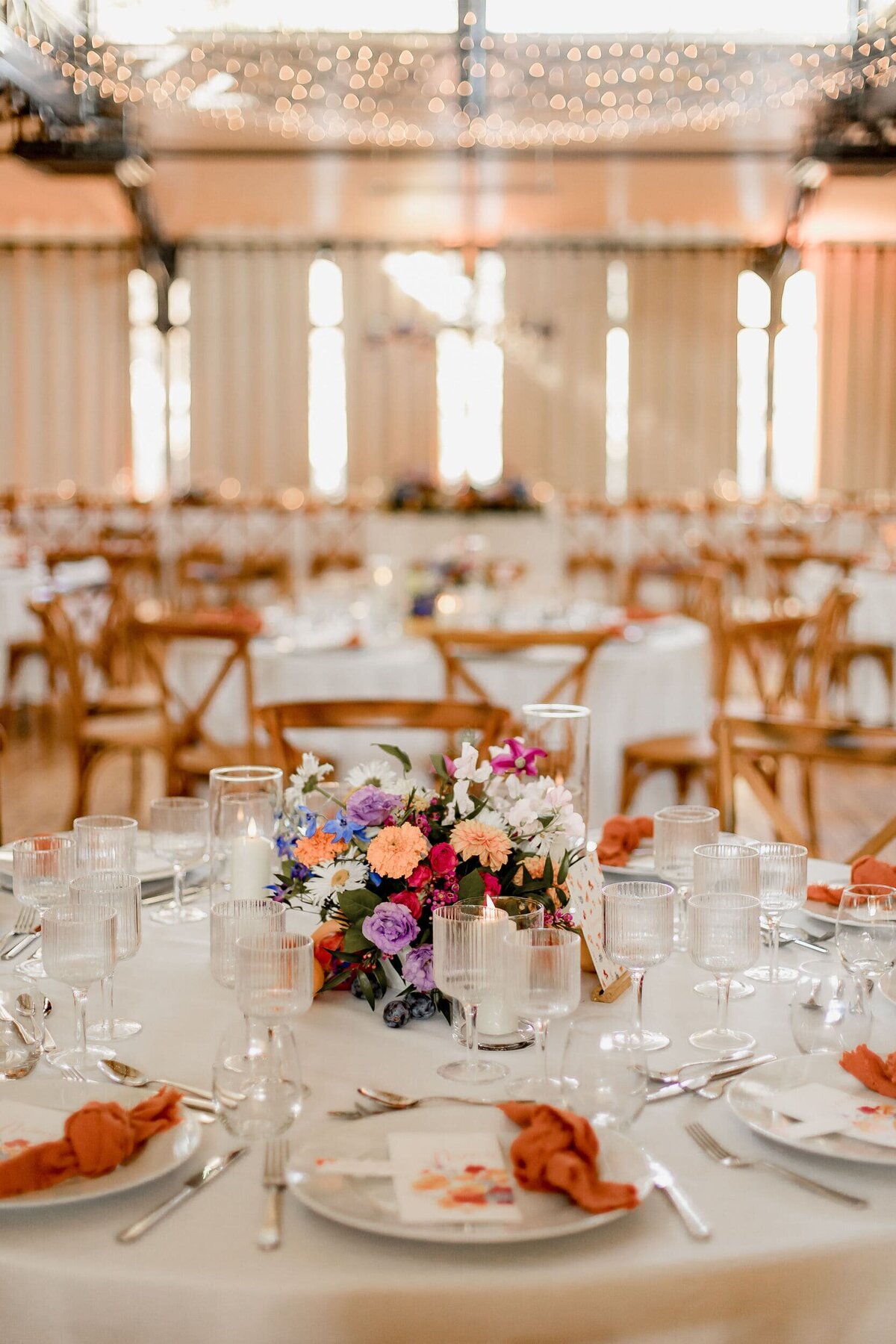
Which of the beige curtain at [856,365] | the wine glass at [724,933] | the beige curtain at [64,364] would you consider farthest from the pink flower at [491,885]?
the beige curtain at [856,365]

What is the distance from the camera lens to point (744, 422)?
1361cm

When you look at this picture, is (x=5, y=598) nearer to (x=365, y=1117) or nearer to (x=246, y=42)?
(x=246, y=42)

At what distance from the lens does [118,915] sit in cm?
147

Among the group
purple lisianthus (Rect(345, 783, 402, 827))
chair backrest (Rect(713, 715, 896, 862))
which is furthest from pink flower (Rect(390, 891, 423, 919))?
chair backrest (Rect(713, 715, 896, 862))

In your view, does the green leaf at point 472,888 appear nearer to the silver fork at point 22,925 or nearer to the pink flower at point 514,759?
the pink flower at point 514,759

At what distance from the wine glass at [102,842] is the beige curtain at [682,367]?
11997 mm

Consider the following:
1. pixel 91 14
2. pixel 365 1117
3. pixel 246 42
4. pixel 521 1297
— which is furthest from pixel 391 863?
pixel 246 42

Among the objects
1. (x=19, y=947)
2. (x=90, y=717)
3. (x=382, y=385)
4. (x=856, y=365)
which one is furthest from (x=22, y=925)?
(x=856, y=365)

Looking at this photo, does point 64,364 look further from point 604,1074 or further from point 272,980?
point 604,1074

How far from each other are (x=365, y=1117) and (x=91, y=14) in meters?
6.16

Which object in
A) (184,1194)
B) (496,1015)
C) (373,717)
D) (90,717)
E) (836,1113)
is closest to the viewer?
(184,1194)

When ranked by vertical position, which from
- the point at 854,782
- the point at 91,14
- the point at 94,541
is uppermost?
the point at 91,14

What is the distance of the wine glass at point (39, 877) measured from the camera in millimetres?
1718

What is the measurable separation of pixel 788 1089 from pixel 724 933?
6.7 inches
